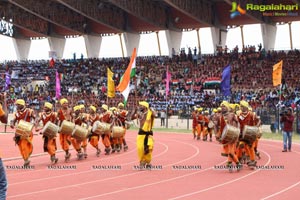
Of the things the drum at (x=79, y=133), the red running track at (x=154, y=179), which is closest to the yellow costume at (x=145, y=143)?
the red running track at (x=154, y=179)

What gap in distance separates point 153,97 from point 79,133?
1082 inches

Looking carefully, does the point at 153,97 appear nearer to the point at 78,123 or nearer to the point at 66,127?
the point at 78,123

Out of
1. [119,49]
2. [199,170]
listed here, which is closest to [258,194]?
[199,170]

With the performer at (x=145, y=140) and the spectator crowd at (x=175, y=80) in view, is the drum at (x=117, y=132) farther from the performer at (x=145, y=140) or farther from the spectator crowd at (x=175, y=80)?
the spectator crowd at (x=175, y=80)

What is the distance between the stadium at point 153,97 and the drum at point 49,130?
3.5 inches

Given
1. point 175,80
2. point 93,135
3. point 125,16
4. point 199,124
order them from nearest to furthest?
point 93,135, point 199,124, point 175,80, point 125,16

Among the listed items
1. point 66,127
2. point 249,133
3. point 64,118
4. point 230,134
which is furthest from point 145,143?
point 64,118

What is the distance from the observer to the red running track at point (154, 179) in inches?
432

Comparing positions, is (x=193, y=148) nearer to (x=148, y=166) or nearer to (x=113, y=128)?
(x=113, y=128)

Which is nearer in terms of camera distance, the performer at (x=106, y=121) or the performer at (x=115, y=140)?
the performer at (x=106, y=121)

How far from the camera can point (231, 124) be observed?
48.1 ft

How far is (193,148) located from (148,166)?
8287 mm

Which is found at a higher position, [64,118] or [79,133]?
[64,118]

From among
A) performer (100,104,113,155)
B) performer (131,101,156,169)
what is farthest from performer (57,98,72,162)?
performer (131,101,156,169)
